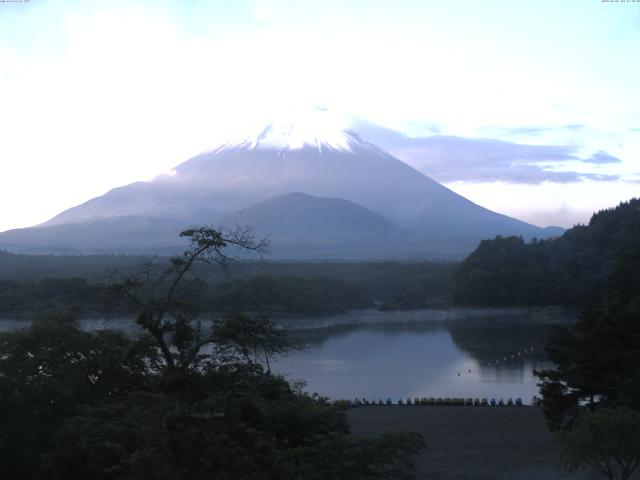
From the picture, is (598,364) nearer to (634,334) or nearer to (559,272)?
(634,334)

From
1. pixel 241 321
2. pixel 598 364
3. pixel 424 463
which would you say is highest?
pixel 241 321

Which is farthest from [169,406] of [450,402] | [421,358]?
[421,358]

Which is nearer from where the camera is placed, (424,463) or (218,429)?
(218,429)

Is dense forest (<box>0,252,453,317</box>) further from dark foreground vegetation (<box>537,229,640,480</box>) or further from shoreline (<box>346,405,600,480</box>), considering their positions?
dark foreground vegetation (<box>537,229,640,480</box>)

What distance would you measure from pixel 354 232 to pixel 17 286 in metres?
45.4

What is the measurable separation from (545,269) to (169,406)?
28.9m

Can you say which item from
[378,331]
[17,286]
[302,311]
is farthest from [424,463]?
Answer: [17,286]

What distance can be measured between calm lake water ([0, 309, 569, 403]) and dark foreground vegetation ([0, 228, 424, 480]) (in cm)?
331

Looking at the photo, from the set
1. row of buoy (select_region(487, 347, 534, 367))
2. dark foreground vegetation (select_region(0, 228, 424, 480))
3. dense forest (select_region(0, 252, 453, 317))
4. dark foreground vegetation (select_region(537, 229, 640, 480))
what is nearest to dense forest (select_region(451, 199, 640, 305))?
dense forest (select_region(0, 252, 453, 317))

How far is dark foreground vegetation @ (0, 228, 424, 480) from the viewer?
3873 millimetres

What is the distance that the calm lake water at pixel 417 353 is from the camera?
1521 centimetres

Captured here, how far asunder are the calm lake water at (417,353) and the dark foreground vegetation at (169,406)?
10.8 feet

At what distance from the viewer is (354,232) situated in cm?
7112

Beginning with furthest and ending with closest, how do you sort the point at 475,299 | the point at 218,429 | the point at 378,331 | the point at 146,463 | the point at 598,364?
1. the point at 475,299
2. the point at 378,331
3. the point at 598,364
4. the point at 218,429
5. the point at 146,463
